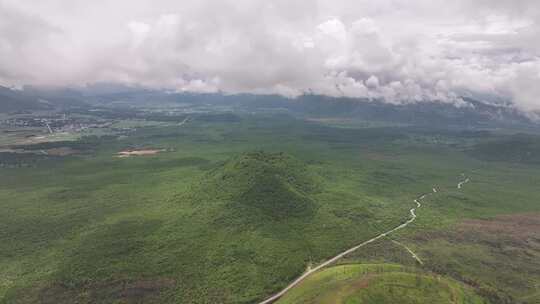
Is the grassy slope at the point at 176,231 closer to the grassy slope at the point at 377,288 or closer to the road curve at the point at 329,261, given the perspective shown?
the road curve at the point at 329,261

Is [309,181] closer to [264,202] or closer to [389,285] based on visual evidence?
[264,202]

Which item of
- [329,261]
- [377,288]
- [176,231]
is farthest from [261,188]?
[377,288]

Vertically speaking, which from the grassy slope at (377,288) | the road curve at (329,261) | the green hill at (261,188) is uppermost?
the green hill at (261,188)

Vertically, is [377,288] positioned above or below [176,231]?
above

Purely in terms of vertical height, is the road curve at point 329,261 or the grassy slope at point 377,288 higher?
the grassy slope at point 377,288

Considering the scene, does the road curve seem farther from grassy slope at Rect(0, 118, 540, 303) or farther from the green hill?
the green hill

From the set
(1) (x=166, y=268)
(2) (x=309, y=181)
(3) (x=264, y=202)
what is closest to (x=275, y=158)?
(2) (x=309, y=181)

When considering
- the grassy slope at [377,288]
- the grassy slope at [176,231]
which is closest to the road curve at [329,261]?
the grassy slope at [176,231]

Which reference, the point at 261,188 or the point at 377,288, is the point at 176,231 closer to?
the point at 261,188

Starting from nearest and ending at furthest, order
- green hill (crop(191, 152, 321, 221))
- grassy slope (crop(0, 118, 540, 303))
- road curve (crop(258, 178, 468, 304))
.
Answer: road curve (crop(258, 178, 468, 304))
grassy slope (crop(0, 118, 540, 303))
green hill (crop(191, 152, 321, 221))

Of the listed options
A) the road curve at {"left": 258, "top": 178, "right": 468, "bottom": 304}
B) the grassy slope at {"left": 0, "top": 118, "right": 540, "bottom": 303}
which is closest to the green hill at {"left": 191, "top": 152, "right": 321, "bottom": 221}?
the grassy slope at {"left": 0, "top": 118, "right": 540, "bottom": 303}

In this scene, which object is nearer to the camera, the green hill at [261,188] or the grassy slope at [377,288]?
the grassy slope at [377,288]
